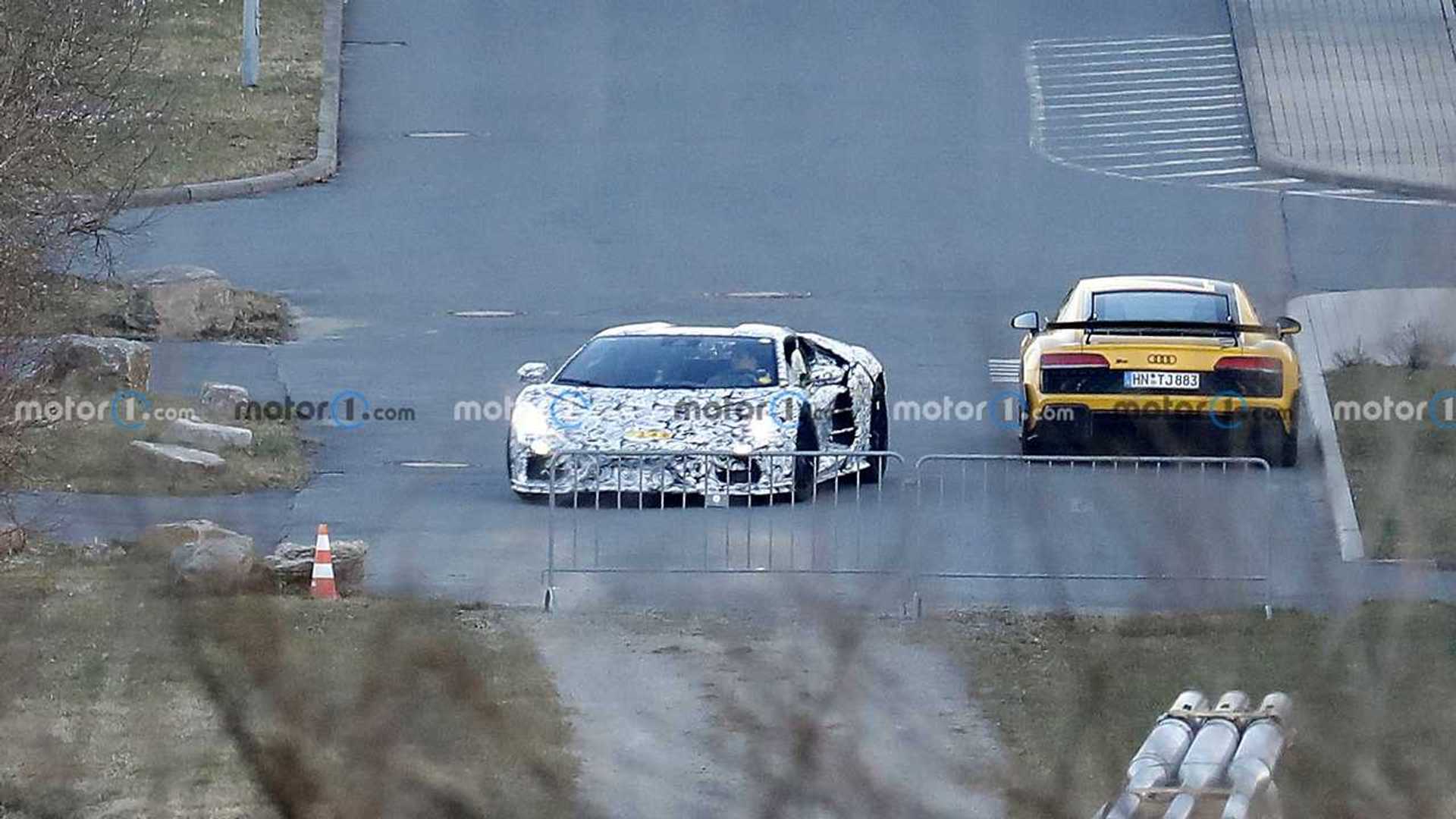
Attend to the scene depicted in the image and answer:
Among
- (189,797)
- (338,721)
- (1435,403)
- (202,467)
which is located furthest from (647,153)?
(338,721)

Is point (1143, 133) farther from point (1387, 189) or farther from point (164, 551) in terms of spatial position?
point (164, 551)

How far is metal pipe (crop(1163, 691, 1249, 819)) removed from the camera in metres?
4.16

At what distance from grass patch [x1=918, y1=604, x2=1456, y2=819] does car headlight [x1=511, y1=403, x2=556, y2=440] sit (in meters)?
9.43

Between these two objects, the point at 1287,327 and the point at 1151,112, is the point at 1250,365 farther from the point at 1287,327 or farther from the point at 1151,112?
the point at 1151,112

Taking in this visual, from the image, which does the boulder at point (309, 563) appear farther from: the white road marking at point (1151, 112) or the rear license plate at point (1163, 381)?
the white road marking at point (1151, 112)

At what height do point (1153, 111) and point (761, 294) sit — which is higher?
point (1153, 111)

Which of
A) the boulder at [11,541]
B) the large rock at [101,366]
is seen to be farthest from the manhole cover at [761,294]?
the boulder at [11,541]

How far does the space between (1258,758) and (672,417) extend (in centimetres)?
1091

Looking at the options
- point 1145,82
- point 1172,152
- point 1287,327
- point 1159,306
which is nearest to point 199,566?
point 1287,327

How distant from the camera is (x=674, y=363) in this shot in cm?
1595

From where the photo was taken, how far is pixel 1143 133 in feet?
97.9

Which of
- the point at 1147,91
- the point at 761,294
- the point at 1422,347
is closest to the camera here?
the point at 1422,347

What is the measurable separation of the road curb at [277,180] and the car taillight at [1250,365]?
1306cm
